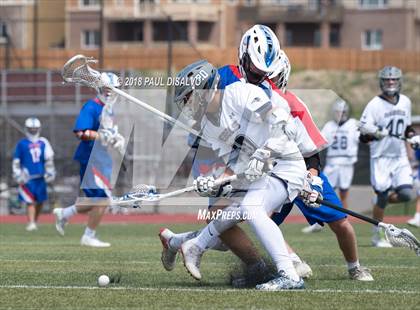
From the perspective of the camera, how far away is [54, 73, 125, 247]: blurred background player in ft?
42.5

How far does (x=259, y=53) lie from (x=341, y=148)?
9690 mm

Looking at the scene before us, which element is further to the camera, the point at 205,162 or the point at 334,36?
the point at 334,36

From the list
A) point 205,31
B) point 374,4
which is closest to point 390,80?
point 205,31

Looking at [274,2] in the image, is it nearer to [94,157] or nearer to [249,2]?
[249,2]

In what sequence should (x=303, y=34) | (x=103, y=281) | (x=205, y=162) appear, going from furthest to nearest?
1. (x=303, y=34)
2. (x=205, y=162)
3. (x=103, y=281)

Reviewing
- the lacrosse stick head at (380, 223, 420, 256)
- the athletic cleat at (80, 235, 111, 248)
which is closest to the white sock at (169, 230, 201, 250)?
the lacrosse stick head at (380, 223, 420, 256)

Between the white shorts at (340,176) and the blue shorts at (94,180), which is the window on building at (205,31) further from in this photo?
the blue shorts at (94,180)

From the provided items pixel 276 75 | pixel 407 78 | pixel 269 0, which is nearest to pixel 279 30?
pixel 269 0

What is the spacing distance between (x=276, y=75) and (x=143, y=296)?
7.00ft

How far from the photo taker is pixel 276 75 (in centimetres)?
859

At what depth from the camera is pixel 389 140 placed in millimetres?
13273

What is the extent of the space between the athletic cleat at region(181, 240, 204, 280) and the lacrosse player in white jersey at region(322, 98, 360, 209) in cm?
926

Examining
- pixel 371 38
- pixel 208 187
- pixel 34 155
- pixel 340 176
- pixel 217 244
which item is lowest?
pixel 340 176

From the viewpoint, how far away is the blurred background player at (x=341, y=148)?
1727 centimetres
